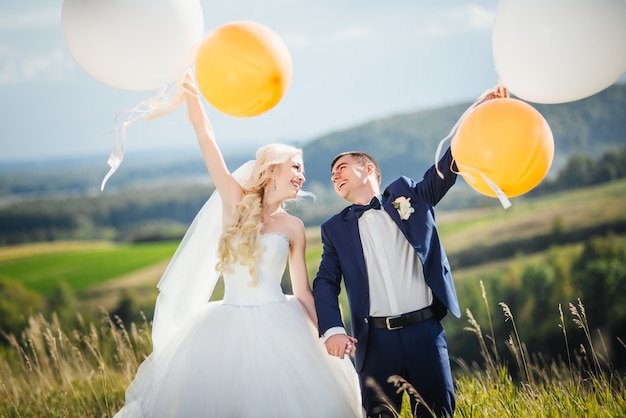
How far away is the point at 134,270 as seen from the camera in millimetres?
31266

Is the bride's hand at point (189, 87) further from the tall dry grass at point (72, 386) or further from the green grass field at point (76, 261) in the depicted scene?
the green grass field at point (76, 261)

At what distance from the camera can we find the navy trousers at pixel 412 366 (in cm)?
299

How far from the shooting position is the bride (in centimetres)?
298

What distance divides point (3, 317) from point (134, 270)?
7884 millimetres

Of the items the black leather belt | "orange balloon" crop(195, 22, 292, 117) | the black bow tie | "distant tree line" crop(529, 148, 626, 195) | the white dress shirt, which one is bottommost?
"distant tree line" crop(529, 148, 626, 195)

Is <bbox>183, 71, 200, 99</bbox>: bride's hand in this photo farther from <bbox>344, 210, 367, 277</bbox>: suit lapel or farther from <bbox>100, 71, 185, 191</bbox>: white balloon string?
<bbox>344, 210, 367, 277</bbox>: suit lapel

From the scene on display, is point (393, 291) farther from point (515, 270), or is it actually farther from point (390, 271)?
point (515, 270)

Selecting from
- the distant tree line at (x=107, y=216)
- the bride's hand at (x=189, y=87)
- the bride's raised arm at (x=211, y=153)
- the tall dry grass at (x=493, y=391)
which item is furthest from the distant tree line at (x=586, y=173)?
the bride's hand at (x=189, y=87)

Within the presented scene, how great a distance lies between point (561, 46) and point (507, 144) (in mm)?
501

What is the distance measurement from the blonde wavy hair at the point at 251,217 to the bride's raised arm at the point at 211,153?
8 cm

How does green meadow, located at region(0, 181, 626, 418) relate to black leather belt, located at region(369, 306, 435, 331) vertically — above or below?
below

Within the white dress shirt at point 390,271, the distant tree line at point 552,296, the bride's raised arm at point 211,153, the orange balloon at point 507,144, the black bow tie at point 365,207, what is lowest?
the distant tree line at point 552,296

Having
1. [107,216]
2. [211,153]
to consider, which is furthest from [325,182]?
[211,153]

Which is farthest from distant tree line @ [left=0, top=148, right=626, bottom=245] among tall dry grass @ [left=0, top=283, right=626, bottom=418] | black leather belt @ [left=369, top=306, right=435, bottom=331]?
black leather belt @ [left=369, top=306, right=435, bottom=331]
